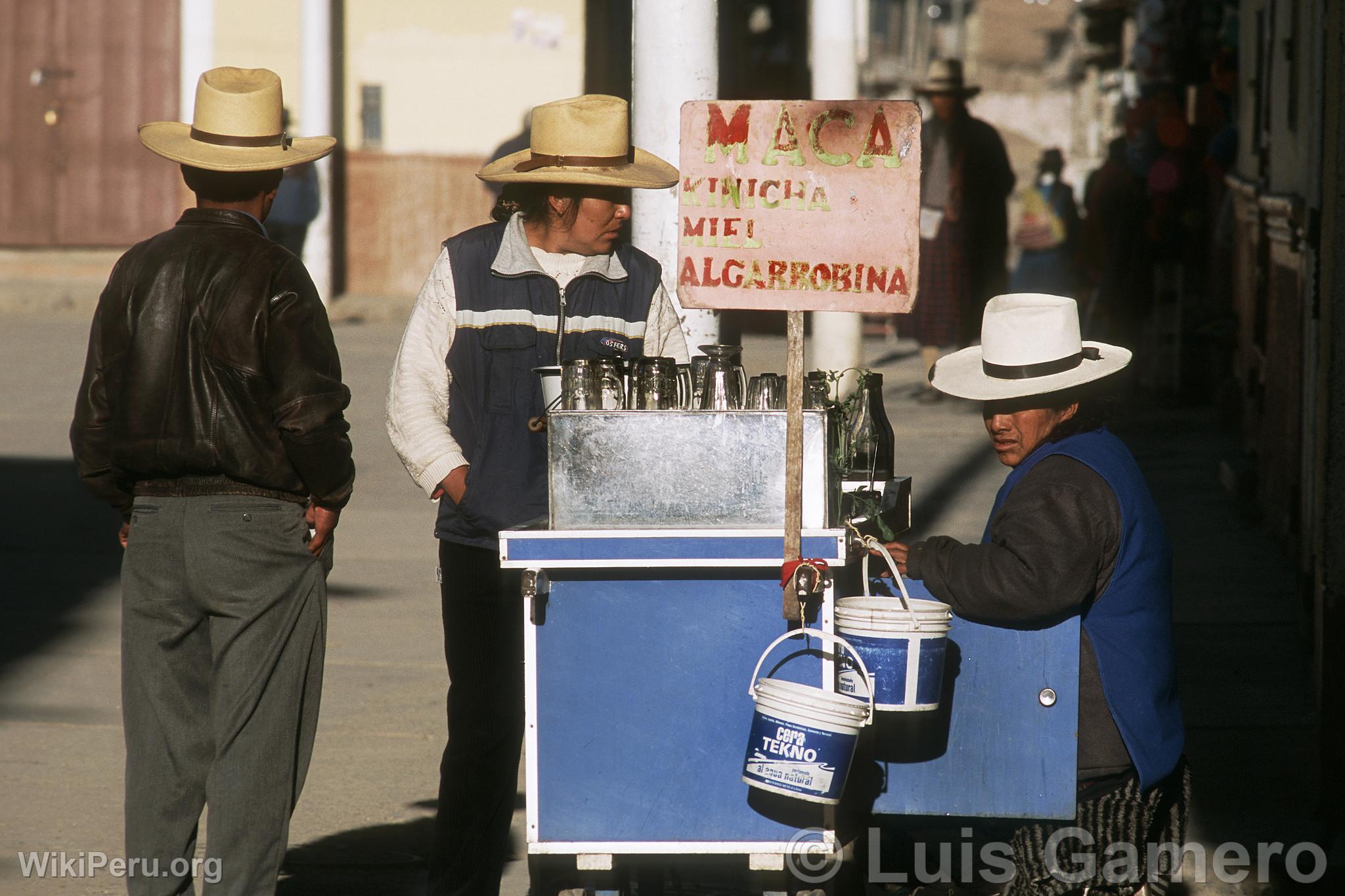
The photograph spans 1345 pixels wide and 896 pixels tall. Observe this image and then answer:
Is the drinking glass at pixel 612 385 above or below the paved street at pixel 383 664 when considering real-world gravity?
above

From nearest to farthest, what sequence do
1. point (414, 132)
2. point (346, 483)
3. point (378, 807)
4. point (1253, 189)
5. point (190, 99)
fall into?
point (346, 483) → point (378, 807) → point (1253, 189) → point (190, 99) → point (414, 132)

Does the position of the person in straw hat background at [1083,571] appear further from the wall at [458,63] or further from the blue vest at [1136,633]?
the wall at [458,63]

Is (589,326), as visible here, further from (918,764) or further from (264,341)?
(918,764)

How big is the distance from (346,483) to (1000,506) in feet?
4.42

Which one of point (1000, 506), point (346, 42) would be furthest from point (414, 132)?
point (1000, 506)

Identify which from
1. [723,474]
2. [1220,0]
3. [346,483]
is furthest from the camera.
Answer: [1220,0]

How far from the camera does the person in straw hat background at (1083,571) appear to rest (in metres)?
3.38

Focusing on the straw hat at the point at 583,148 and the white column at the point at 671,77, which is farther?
the white column at the point at 671,77

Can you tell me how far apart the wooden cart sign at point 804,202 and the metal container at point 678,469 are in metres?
0.25

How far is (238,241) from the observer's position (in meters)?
3.51

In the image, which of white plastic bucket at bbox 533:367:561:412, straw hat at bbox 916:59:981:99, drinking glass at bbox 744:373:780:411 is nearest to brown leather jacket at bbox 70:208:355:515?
white plastic bucket at bbox 533:367:561:412

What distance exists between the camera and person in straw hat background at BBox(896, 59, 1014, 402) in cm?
1177

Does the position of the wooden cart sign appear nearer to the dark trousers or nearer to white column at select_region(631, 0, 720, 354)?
the dark trousers

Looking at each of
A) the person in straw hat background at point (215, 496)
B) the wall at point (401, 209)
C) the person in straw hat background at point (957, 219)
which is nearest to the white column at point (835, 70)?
the person in straw hat background at point (957, 219)
